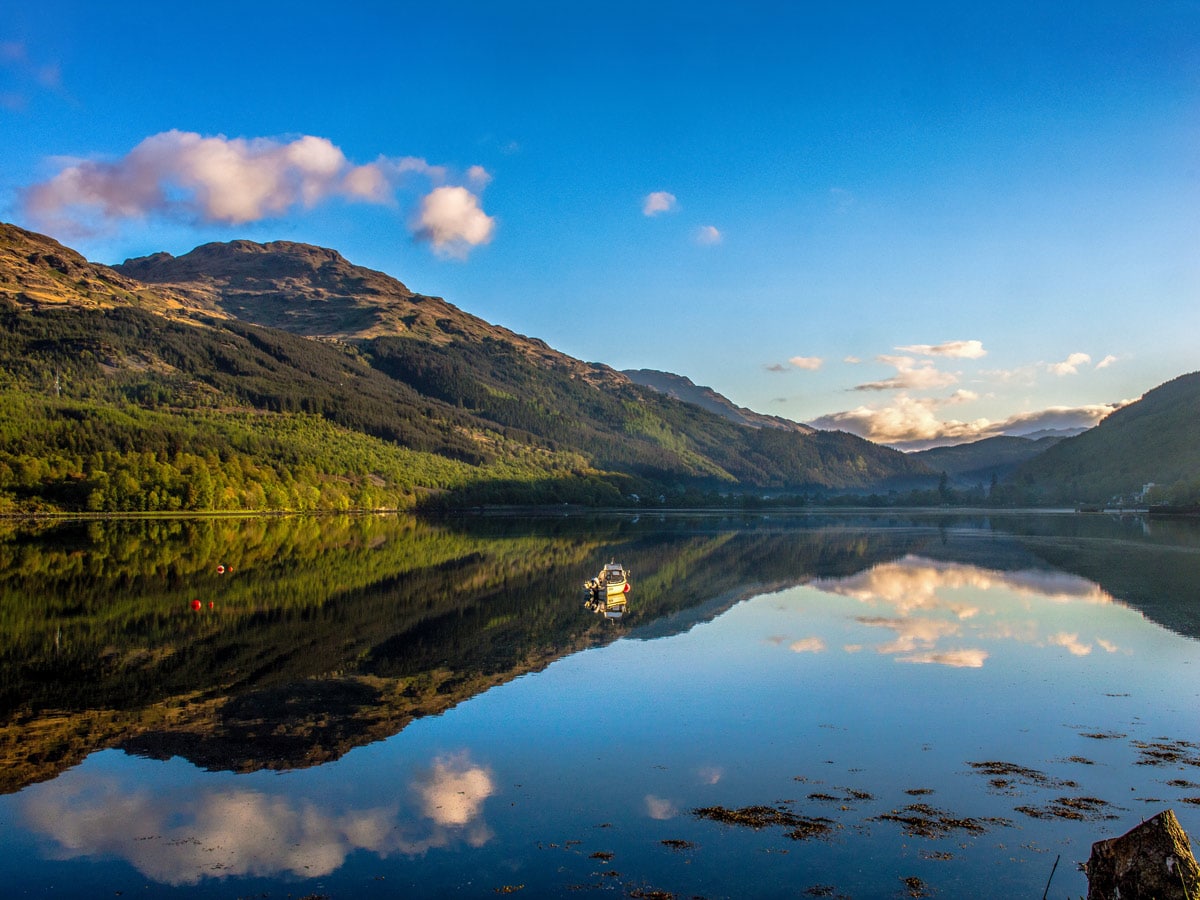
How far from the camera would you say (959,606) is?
54.9m

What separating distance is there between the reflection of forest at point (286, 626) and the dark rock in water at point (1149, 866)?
57.5 feet

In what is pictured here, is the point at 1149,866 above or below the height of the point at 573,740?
above

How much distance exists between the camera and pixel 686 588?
66.2 metres

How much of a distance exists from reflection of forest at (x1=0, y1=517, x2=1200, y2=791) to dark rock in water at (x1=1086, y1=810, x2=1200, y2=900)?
17.5 metres

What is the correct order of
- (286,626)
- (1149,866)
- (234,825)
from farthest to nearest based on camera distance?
(286,626) → (234,825) → (1149,866)

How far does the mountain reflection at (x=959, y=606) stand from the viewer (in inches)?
1599

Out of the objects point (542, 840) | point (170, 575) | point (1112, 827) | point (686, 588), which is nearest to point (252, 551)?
point (170, 575)

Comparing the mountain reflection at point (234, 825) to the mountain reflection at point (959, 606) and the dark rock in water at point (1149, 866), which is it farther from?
the mountain reflection at point (959, 606)

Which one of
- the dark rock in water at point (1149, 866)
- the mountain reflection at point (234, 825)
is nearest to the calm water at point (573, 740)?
the mountain reflection at point (234, 825)

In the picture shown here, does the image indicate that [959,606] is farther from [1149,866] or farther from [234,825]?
[234,825]

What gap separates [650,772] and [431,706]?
31.2ft

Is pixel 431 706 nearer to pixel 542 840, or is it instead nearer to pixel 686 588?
pixel 542 840

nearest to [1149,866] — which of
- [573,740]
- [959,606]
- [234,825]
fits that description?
[573,740]

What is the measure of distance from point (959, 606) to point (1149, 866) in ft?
148
